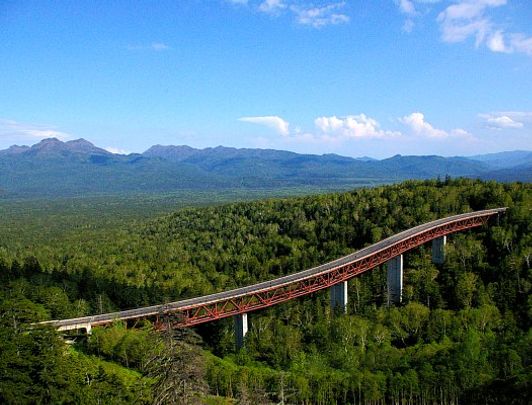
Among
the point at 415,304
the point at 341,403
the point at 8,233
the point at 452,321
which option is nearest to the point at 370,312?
the point at 415,304

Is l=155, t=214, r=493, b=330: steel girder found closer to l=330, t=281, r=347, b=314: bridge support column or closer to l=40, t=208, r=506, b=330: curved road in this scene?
l=40, t=208, r=506, b=330: curved road

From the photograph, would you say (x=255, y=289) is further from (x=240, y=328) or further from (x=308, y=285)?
(x=308, y=285)

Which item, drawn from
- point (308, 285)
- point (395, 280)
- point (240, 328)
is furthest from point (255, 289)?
point (395, 280)

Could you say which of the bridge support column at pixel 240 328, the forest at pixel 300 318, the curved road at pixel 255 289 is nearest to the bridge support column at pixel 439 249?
the forest at pixel 300 318

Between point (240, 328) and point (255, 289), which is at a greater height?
point (255, 289)

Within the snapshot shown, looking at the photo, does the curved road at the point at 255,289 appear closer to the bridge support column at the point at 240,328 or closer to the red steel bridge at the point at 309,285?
the red steel bridge at the point at 309,285

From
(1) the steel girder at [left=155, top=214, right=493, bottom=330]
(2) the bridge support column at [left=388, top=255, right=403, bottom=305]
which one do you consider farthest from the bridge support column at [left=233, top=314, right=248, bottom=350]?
(2) the bridge support column at [left=388, top=255, right=403, bottom=305]
